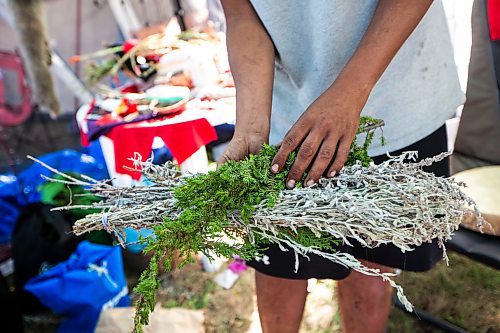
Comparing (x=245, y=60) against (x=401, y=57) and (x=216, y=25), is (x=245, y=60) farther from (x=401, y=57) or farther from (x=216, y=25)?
(x=216, y=25)

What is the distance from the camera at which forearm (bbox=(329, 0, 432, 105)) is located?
3.38 ft

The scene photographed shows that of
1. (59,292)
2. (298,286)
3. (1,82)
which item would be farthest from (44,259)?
(1,82)

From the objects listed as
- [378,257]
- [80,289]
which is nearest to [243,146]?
[378,257]

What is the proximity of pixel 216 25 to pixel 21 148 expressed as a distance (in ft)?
9.85

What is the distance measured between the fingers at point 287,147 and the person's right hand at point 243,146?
0.43 feet

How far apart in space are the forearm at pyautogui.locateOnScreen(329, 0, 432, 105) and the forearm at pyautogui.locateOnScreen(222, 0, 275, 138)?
212 mm

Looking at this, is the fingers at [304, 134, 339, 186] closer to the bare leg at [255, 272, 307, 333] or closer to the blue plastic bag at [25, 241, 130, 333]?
the bare leg at [255, 272, 307, 333]

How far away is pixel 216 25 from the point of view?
353cm

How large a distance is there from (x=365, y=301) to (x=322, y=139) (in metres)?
0.80

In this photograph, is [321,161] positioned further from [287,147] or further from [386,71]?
[386,71]

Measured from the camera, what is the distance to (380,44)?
1038mm

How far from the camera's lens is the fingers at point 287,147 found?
38.4 inches

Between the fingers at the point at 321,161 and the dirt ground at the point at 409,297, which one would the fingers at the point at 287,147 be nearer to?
the fingers at the point at 321,161

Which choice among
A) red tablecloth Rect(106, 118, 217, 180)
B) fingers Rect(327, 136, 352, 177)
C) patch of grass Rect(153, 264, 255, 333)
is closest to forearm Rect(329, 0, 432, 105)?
fingers Rect(327, 136, 352, 177)
